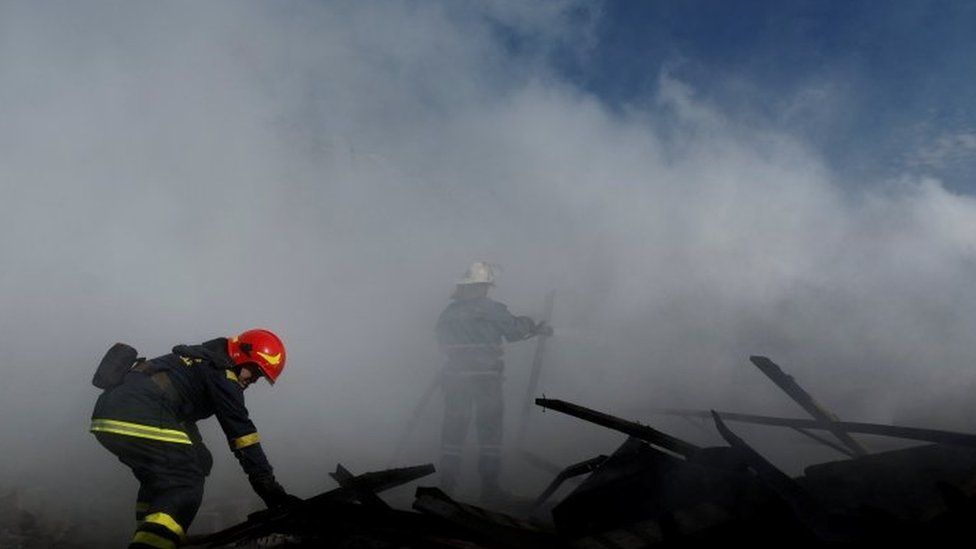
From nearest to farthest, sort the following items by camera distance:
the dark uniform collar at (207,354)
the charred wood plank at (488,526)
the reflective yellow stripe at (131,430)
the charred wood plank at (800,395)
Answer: the charred wood plank at (488,526), the reflective yellow stripe at (131,430), the dark uniform collar at (207,354), the charred wood plank at (800,395)

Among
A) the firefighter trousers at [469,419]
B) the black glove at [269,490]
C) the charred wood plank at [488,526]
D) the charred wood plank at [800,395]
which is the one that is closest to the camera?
the charred wood plank at [488,526]

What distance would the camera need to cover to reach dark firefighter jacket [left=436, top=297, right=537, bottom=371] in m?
6.31

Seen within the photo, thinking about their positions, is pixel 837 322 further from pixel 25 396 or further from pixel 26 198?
pixel 26 198

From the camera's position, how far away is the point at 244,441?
3.25m

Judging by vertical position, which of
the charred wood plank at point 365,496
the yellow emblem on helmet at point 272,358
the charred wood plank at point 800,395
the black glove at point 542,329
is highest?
the black glove at point 542,329

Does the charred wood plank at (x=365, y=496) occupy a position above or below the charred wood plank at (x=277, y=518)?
above

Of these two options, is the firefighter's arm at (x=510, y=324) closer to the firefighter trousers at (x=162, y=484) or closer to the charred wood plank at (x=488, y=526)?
the firefighter trousers at (x=162, y=484)

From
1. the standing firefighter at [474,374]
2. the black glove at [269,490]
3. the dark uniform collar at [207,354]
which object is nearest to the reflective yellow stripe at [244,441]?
the black glove at [269,490]

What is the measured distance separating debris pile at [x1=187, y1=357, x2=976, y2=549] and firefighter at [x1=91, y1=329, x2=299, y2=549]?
0.32 meters

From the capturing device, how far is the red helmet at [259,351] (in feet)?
12.1

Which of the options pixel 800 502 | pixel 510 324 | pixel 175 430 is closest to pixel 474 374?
pixel 510 324

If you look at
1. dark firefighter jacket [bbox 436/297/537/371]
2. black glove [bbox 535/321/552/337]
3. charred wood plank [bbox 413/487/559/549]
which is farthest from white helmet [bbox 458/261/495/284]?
charred wood plank [bbox 413/487/559/549]

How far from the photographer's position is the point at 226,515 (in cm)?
479

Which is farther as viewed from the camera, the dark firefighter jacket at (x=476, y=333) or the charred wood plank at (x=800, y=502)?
the dark firefighter jacket at (x=476, y=333)
